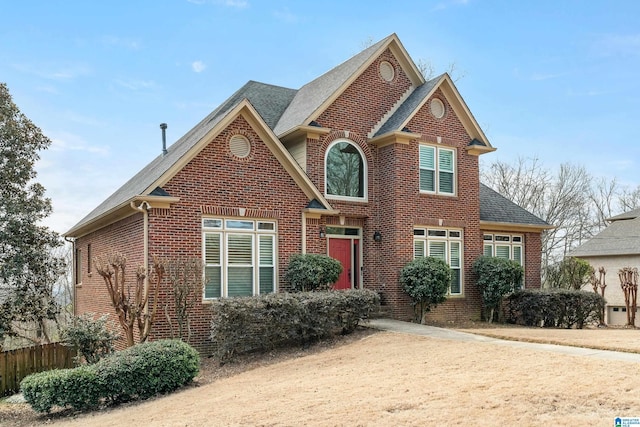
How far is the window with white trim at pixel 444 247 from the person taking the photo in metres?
18.8

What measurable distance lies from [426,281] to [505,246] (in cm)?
566

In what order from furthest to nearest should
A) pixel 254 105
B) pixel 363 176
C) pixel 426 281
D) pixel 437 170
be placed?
pixel 254 105 < pixel 437 170 < pixel 363 176 < pixel 426 281

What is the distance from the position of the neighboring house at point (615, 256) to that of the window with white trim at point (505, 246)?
10019 millimetres

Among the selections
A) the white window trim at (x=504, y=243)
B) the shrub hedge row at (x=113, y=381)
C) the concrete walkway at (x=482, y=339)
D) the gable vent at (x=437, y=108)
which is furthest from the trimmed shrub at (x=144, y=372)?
the white window trim at (x=504, y=243)

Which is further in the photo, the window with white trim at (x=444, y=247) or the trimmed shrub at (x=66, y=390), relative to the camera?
the window with white trim at (x=444, y=247)

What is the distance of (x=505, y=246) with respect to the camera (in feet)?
70.8

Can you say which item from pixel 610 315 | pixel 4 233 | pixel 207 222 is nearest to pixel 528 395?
pixel 207 222

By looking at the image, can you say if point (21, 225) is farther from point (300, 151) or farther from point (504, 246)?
point (504, 246)

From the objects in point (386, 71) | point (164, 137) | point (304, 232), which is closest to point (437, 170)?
point (386, 71)

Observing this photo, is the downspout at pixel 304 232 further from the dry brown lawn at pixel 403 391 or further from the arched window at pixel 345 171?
the dry brown lawn at pixel 403 391

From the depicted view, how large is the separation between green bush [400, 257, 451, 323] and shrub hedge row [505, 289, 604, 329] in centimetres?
345

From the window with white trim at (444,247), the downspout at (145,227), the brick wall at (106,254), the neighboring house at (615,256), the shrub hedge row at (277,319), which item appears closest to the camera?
the shrub hedge row at (277,319)

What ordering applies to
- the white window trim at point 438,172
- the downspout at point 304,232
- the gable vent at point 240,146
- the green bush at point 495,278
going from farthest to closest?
the white window trim at point 438,172, the green bush at point 495,278, the downspout at point 304,232, the gable vent at point 240,146

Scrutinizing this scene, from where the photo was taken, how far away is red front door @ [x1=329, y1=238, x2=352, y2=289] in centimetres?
1836
